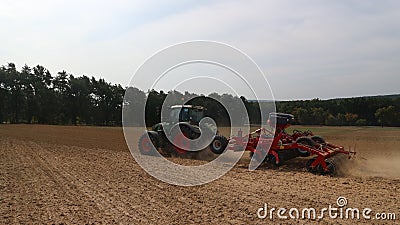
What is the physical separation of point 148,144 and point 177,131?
1473 millimetres

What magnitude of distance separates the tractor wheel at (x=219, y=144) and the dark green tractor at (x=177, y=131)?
3.03 feet

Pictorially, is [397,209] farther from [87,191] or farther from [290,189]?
[87,191]

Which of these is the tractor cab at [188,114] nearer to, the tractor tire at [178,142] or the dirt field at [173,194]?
the tractor tire at [178,142]

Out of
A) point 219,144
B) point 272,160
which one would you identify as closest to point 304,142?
point 272,160

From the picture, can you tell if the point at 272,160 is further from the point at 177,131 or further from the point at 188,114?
the point at 188,114

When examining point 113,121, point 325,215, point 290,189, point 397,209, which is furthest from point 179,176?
point 113,121

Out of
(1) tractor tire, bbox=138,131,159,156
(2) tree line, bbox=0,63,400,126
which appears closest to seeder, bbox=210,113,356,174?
(1) tractor tire, bbox=138,131,159,156

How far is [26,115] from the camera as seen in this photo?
5853cm

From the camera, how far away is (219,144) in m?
12.3

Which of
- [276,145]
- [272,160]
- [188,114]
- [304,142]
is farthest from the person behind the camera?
[188,114]

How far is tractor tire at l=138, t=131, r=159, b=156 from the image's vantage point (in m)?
14.3

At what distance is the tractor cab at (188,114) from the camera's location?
46.6 feet

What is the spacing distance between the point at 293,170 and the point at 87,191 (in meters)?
6.12

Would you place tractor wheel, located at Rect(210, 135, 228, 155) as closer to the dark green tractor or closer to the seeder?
the seeder
